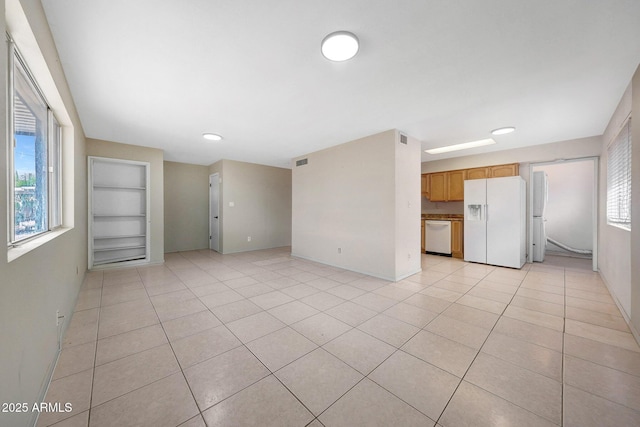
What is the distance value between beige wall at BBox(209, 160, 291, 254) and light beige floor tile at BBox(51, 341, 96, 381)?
415cm

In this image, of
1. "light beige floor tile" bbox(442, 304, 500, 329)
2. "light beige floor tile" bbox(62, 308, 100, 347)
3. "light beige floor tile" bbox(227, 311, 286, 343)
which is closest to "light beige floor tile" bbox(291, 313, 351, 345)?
"light beige floor tile" bbox(227, 311, 286, 343)

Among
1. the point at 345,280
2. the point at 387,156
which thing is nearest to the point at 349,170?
the point at 387,156

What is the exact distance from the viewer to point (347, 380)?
1.60 meters

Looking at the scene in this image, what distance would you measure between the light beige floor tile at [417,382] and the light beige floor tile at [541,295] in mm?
2418

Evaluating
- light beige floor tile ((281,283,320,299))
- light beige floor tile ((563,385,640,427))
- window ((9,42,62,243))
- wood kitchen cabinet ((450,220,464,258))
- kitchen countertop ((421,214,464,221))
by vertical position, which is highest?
window ((9,42,62,243))

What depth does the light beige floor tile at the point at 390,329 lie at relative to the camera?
2105 mm

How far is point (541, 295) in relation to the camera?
317 cm

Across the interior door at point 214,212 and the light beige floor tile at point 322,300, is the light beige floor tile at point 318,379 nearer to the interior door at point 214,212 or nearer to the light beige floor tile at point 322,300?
the light beige floor tile at point 322,300

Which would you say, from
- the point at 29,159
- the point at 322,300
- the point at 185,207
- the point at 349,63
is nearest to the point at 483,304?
the point at 322,300

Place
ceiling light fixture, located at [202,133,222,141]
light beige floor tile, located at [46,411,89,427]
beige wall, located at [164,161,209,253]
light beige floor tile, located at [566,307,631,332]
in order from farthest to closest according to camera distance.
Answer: beige wall, located at [164,161,209,253] → ceiling light fixture, located at [202,133,222,141] → light beige floor tile, located at [566,307,631,332] → light beige floor tile, located at [46,411,89,427]

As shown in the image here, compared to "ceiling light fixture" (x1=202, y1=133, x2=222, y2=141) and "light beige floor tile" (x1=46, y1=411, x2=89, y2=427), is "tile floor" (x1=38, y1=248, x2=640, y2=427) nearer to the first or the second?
"light beige floor tile" (x1=46, y1=411, x2=89, y2=427)

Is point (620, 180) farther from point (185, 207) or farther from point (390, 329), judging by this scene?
point (185, 207)

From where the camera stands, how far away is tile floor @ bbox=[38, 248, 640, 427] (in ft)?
4.45

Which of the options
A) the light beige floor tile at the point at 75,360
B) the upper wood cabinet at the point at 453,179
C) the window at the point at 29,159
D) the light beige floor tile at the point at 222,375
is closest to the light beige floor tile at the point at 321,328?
the light beige floor tile at the point at 222,375
